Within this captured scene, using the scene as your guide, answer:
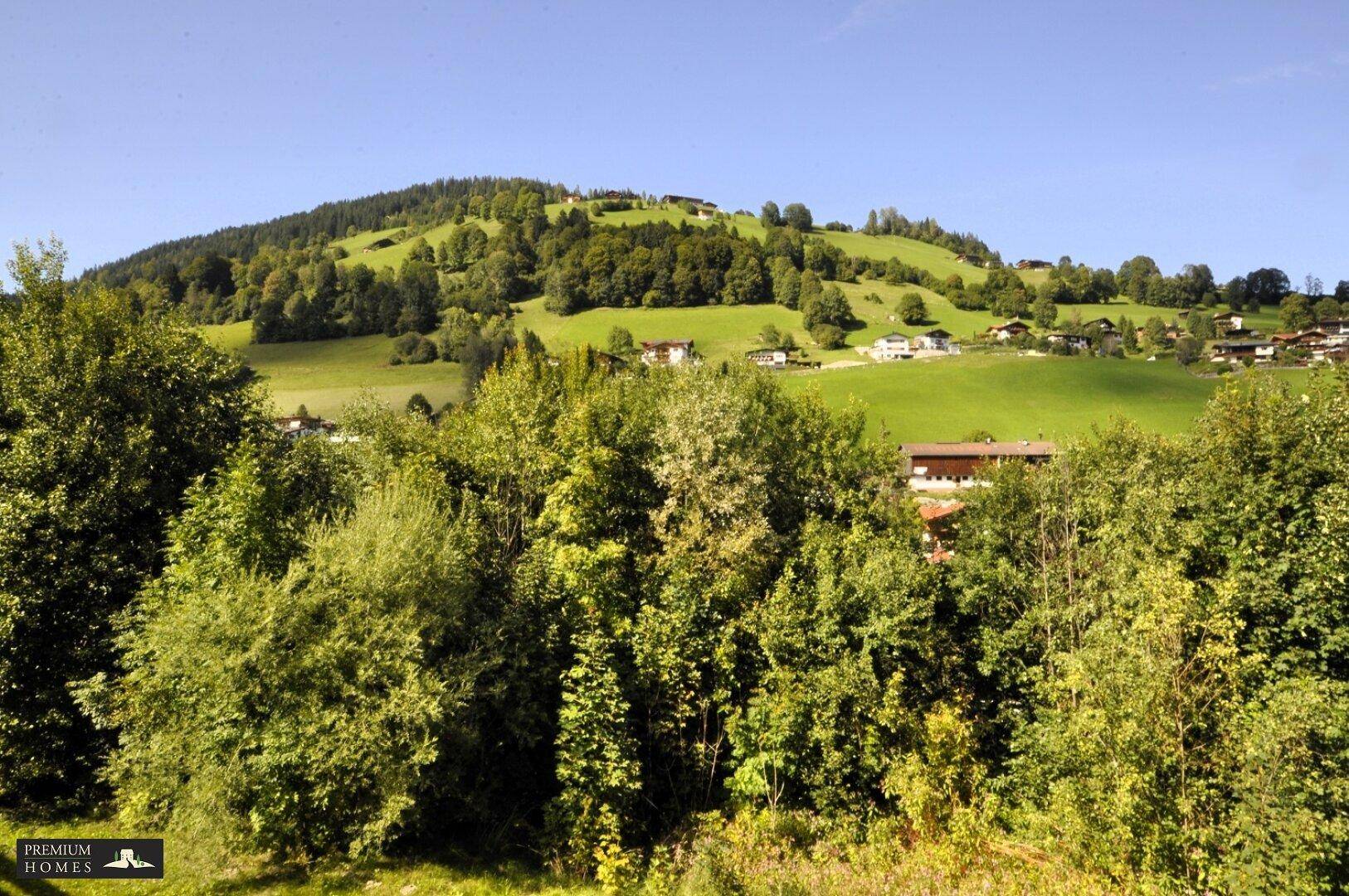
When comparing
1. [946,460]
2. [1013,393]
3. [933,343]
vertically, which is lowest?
[946,460]

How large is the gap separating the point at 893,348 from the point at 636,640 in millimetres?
110271

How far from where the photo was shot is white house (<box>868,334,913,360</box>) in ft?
397

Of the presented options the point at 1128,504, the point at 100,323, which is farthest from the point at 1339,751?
the point at 100,323

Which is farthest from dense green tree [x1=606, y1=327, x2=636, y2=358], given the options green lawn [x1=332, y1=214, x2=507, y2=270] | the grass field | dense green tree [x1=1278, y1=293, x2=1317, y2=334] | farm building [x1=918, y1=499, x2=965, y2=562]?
dense green tree [x1=1278, y1=293, x2=1317, y2=334]

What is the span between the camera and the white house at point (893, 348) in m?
121

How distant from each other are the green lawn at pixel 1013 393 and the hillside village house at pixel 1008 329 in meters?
23.8

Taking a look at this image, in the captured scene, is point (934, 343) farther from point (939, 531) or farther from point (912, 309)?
point (939, 531)

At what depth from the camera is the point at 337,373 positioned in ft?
353

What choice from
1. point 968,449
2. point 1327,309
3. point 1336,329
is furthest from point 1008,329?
point 968,449

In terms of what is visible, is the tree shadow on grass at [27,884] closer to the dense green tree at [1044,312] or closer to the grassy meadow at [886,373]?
the grassy meadow at [886,373]

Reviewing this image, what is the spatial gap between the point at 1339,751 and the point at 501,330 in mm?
116333

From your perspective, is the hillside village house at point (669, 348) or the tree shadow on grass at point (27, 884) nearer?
the tree shadow on grass at point (27, 884)

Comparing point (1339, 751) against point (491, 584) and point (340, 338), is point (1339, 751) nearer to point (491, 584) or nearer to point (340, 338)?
point (491, 584)

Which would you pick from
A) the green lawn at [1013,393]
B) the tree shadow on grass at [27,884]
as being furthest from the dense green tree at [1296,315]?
the tree shadow on grass at [27,884]
